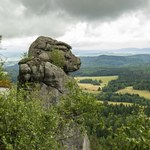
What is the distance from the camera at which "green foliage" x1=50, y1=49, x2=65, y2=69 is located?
6234 cm

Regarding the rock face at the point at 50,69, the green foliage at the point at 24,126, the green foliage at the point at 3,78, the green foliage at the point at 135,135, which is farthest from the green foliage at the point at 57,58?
the green foliage at the point at 135,135

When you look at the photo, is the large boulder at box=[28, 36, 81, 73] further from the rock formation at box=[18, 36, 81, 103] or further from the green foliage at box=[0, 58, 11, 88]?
the green foliage at box=[0, 58, 11, 88]

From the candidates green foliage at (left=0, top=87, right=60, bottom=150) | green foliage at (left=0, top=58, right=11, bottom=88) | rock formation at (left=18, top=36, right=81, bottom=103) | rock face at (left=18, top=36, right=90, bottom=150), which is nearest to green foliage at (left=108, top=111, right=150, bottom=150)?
green foliage at (left=0, top=87, right=60, bottom=150)

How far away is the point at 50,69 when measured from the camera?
57500mm

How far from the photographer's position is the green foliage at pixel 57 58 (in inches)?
2454

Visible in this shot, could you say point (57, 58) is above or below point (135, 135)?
above

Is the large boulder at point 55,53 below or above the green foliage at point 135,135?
above

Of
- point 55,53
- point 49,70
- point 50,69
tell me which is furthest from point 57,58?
point 49,70

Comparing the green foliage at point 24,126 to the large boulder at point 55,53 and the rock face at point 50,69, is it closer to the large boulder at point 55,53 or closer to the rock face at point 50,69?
the rock face at point 50,69

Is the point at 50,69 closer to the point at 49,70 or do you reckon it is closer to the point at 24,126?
the point at 49,70

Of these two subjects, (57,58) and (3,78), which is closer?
A: (57,58)

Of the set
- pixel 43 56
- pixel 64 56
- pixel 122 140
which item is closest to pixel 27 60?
pixel 43 56

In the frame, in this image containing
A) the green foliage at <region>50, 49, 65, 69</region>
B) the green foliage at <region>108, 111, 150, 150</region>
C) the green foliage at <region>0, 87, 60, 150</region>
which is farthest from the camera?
the green foliage at <region>50, 49, 65, 69</region>

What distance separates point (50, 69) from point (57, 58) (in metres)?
5.69
